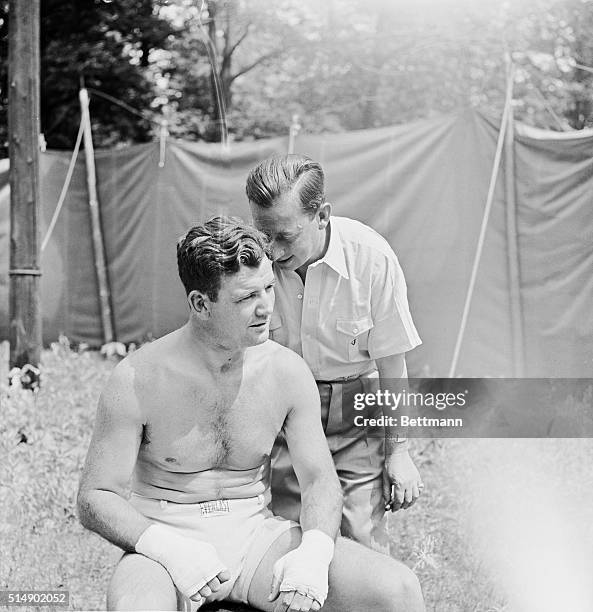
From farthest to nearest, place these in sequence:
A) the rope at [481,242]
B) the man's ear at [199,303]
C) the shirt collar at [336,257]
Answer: the rope at [481,242]
the shirt collar at [336,257]
the man's ear at [199,303]

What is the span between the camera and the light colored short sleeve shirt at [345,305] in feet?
5.85

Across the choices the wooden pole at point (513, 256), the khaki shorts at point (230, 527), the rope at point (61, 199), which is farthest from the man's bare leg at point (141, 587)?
the rope at point (61, 199)

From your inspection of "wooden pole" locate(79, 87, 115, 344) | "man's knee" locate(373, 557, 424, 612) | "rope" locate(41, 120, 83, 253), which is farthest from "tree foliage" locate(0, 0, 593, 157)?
"man's knee" locate(373, 557, 424, 612)

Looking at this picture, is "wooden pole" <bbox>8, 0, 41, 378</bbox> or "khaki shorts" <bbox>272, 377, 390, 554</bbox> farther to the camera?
"wooden pole" <bbox>8, 0, 41, 378</bbox>

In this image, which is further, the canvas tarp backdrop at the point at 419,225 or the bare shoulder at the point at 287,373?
the canvas tarp backdrop at the point at 419,225

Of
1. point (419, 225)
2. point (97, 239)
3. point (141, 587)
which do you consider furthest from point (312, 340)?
point (97, 239)

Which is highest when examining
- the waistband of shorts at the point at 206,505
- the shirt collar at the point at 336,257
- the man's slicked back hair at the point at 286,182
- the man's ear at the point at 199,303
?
the man's slicked back hair at the point at 286,182

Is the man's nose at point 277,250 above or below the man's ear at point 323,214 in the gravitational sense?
below

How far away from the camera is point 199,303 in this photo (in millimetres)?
1488

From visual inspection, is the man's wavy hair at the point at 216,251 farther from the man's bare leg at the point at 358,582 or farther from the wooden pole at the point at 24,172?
the wooden pole at the point at 24,172

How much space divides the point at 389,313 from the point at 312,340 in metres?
Result: 0.18

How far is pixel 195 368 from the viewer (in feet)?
5.11

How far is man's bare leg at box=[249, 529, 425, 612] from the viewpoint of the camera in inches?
55.9

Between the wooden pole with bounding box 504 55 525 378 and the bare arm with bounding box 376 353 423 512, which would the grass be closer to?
the bare arm with bounding box 376 353 423 512
